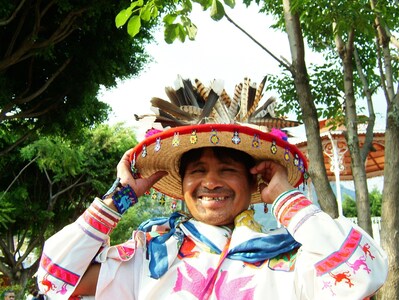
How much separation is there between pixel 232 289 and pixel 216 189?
44 cm

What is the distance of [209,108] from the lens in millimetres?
2279

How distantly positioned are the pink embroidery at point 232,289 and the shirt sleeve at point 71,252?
1.65 ft

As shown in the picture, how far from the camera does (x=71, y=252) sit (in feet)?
6.66

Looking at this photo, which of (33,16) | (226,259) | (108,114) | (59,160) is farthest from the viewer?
(59,160)

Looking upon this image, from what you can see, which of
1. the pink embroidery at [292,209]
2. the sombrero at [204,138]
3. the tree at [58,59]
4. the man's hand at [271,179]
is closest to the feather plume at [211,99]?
the sombrero at [204,138]

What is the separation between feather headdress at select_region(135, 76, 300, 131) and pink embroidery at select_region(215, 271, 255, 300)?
2.14 ft

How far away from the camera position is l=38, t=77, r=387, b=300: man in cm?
184

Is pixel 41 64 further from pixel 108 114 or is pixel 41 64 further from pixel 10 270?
pixel 10 270

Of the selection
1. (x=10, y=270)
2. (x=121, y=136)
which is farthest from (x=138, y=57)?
(x=10, y=270)

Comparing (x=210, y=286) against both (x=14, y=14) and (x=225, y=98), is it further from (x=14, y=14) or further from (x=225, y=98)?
(x=14, y=14)

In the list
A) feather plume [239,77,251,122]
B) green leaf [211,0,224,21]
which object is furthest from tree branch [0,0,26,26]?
feather plume [239,77,251,122]

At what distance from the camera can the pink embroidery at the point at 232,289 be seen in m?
1.96

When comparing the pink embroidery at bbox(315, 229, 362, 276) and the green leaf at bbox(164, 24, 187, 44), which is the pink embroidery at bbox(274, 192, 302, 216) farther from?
the green leaf at bbox(164, 24, 187, 44)

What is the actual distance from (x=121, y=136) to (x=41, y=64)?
12.8 metres
